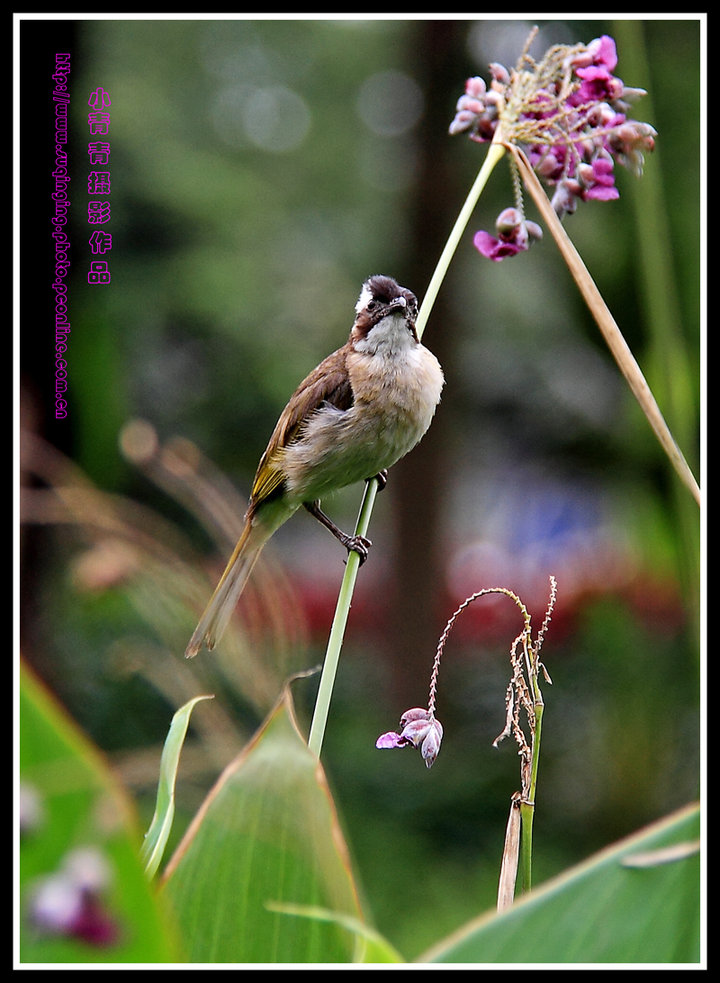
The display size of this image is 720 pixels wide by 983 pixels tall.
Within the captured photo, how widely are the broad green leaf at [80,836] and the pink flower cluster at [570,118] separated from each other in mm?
570

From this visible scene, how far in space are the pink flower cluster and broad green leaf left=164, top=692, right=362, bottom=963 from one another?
19.8 inches

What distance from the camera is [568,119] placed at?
0.85 metres

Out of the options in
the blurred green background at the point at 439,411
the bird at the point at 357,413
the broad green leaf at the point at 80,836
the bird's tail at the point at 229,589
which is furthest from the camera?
the blurred green background at the point at 439,411

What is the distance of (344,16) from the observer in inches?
37.8

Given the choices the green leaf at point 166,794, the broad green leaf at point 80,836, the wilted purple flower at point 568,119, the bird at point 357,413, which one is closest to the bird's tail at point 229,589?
the bird at point 357,413

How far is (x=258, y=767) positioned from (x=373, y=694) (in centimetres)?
328

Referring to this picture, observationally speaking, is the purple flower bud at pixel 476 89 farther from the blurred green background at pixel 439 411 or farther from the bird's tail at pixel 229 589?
the blurred green background at pixel 439 411

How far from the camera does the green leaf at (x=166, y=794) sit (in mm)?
658

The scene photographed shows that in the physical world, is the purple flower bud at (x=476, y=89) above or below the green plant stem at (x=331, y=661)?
above

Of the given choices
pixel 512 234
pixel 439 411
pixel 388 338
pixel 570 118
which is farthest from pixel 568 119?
pixel 439 411

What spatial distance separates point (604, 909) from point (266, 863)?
9.6 inches

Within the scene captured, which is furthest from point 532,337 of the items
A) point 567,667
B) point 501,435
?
point 567,667

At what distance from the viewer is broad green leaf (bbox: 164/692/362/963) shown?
24.2 inches

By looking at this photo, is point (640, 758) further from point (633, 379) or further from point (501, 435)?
point (633, 379)
